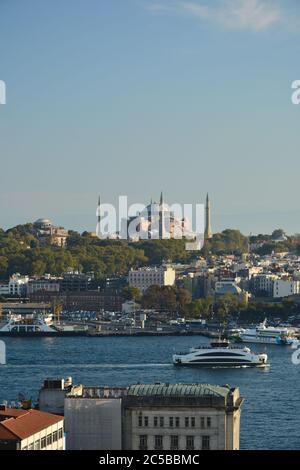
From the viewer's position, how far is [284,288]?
32.2 meters

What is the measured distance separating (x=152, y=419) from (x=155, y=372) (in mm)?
8659

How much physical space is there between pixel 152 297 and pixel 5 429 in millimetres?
23784

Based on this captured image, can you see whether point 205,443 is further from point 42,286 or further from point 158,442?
point 42,286

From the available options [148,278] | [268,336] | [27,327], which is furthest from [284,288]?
[268,336]

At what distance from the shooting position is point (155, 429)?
7684 mm

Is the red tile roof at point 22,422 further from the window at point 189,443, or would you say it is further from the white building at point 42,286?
the white building at point 42,286

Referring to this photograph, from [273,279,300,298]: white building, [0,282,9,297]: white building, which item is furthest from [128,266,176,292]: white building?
[0,282,9,297]: white building

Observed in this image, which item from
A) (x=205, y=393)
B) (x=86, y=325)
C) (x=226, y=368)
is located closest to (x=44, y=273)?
(x=86, y=325)

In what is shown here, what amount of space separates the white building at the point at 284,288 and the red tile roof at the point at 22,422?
25.0 m

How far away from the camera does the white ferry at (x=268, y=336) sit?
22469 mm

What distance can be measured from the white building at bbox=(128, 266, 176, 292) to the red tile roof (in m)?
26.0

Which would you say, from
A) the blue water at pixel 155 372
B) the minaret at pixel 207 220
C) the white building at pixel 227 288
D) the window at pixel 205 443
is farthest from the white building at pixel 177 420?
the minaret at pixel 207 220

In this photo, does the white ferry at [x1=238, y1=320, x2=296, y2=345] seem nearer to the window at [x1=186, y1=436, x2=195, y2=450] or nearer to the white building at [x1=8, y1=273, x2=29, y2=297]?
the white building at [x1=8, y1=273, x2=29, y2=297]

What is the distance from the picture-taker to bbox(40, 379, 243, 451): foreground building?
7609mm
